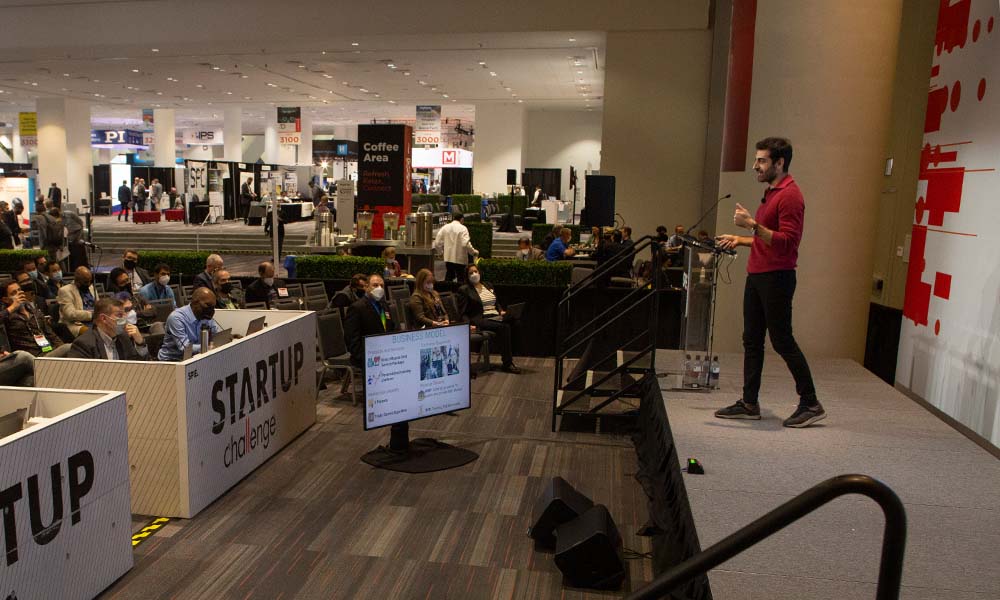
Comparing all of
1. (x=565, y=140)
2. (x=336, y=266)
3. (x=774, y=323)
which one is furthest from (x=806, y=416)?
(x=565, y=140)

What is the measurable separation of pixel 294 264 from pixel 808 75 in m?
8.01

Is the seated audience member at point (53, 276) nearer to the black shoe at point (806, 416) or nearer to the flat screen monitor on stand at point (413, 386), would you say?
the flat screen monitor on stand at point (413, 386)

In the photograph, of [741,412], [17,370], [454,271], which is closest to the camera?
[741,412]

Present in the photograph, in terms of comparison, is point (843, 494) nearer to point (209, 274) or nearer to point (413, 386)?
point (413, 386)

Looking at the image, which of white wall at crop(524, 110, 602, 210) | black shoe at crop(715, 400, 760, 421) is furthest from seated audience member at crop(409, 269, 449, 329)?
white wall at crop(524, 110, 602, 210)

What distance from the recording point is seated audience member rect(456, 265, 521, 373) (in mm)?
9492

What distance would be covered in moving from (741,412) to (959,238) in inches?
85.0

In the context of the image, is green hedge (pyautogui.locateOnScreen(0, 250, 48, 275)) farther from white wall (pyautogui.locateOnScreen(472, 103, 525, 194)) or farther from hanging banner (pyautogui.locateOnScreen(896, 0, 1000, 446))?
white wall (pyautogui.locateOnScreen(472, 103, 525, 194))

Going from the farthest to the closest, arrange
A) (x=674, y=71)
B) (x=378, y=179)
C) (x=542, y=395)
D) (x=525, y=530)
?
(x=378, y=179) → (x=674, y=71) → (x=542, y=395) → (x=525, y=530)

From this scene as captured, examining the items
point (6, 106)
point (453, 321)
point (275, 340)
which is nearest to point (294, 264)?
point (453, 321)

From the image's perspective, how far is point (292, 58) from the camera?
675 inches

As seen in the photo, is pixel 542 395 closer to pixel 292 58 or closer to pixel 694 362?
pixel 694 362

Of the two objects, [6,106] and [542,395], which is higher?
[6,106]

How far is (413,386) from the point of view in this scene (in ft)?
18.7
